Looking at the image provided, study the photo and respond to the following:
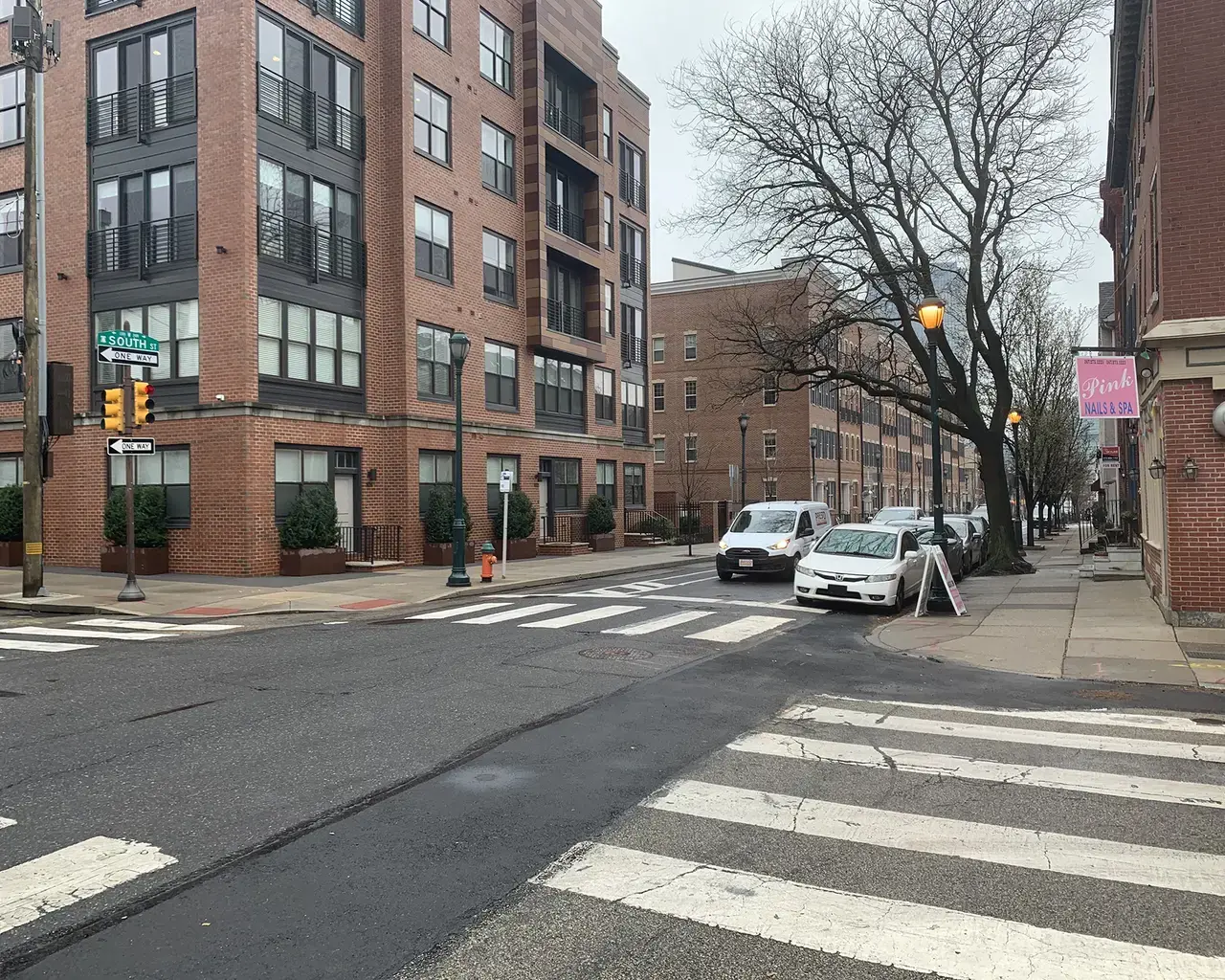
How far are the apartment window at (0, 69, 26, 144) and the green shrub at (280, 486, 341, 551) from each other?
13.3m

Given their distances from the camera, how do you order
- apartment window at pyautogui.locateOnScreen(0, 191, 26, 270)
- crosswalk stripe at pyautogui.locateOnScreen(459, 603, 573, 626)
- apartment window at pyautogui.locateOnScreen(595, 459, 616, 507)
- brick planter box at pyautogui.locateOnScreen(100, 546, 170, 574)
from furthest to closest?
apartment window at pyautogui.locateOnScreen(595, 459, 616, 507), apartment window at pyautogui.locateOnScreen(0, 191, 26, 270), brick planter box at pyautogui.locateOnScreen(100, 546, 170, 574), crosswalk stripe at pyautogui.locateOnScreen(459, 603, 573, 626)

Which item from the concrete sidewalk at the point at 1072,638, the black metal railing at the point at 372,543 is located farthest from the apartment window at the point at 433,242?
the concrete sidewalk at the point at 1072,638

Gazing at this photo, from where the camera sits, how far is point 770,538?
22094 millimetres

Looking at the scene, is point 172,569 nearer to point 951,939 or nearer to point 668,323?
point 951,939

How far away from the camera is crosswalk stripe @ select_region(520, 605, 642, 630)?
13.4 meters

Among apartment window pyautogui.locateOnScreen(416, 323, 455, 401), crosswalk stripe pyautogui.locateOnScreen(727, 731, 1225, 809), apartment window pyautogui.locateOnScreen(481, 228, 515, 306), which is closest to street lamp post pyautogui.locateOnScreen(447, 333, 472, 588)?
apartment window pyautogui.locateOnScreen(416, 323, 455, 401)

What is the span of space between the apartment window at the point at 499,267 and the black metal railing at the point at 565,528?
7.54 m

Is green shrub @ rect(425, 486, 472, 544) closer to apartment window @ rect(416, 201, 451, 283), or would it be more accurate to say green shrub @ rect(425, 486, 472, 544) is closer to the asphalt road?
apartment window @ rect(416, 201, 451, 283)

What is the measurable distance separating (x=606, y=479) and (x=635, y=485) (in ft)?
11.5

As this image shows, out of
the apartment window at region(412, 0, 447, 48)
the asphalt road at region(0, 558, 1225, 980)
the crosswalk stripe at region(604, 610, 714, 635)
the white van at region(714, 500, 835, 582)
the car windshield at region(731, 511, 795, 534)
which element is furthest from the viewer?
the apartment window at region(412, 0, 447, 48)

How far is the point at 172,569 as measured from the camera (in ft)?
72.3

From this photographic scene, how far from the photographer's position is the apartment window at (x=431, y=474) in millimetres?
25969

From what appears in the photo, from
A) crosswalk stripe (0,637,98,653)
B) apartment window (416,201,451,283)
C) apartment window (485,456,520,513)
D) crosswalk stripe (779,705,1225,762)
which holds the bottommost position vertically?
crosswalk stripe (779,705,1225,762)

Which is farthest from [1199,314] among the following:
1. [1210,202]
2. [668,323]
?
[668,323]
